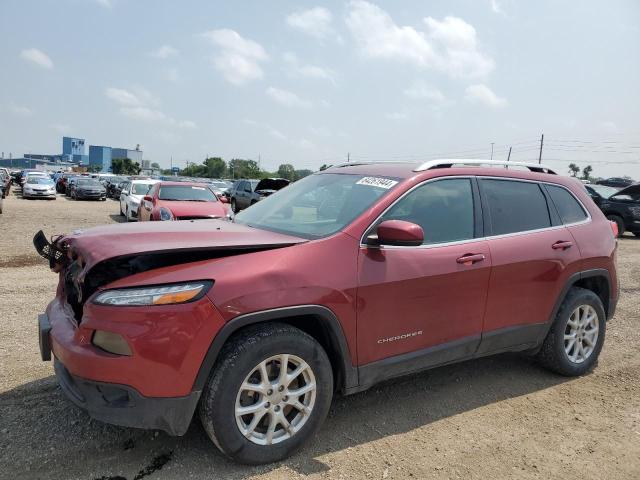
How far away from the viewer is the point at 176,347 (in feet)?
8.11

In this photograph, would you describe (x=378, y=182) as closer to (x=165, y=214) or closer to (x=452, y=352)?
(x=452, y=352)

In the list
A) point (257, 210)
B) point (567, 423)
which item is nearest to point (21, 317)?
point (257, 210)

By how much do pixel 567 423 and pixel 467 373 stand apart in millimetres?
955

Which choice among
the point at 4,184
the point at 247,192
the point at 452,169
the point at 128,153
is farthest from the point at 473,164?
the point at 128,153

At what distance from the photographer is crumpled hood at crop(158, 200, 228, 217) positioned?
10125 mm

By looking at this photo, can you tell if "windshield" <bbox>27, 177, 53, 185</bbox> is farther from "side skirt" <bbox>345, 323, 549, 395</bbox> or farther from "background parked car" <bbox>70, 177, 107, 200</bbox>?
"side skirt" <bbox>345, 323, 549, 395</bbox>

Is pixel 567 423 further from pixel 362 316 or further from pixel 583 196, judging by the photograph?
pixel 583 196

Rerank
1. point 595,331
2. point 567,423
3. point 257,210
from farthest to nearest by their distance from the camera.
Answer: point 595,331 → point 257,210 → point 567,423

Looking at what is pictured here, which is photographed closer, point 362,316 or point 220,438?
point 220,438

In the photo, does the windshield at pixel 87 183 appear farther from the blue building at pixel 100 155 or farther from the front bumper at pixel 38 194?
the blue building at pixel 100 155

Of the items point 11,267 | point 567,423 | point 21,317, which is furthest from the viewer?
point 11,267

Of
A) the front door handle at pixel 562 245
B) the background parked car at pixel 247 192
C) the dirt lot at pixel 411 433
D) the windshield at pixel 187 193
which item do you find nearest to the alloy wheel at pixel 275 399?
the dirt lot at pixel 411 433

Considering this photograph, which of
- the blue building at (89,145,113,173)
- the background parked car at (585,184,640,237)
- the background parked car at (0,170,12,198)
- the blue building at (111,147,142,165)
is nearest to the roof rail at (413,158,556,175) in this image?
the background parked car at (585,184,640,237)

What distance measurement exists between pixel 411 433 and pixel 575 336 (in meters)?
1.95
